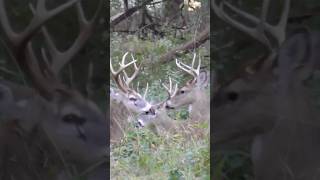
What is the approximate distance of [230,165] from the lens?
76.3 inches

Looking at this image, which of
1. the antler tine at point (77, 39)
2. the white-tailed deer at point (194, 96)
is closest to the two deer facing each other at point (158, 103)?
the white-tailed deer at point (194, 96)

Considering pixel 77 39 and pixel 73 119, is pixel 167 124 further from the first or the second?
pixel 77 39

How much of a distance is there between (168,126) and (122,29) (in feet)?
1.48

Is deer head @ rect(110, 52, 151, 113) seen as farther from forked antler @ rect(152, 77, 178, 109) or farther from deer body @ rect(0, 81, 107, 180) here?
deer body @ rect(0, 81, 107, 180)

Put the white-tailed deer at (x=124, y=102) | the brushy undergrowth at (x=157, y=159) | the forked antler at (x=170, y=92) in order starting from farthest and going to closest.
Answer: the forked antler at (x=170, y=92) → the white-tailed deer at (x=124, y=102) → the brushy undergrowth at (x=157, y=159)

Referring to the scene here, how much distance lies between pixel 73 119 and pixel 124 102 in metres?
0.43

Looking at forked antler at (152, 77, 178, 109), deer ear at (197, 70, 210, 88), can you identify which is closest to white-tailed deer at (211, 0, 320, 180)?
deer ear at (197, 70, 210, 88)

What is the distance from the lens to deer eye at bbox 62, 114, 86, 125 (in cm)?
192

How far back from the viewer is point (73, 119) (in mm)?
1930

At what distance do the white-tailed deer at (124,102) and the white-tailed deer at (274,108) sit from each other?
0.46 metres

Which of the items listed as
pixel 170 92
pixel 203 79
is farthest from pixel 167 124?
pixel 203 79

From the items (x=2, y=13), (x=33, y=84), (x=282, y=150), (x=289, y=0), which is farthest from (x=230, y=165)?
(x=2, y=13)

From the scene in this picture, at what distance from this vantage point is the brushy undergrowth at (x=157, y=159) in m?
2.13

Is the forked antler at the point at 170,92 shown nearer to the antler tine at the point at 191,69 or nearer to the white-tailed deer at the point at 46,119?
the antler tine at the point at 191,69
